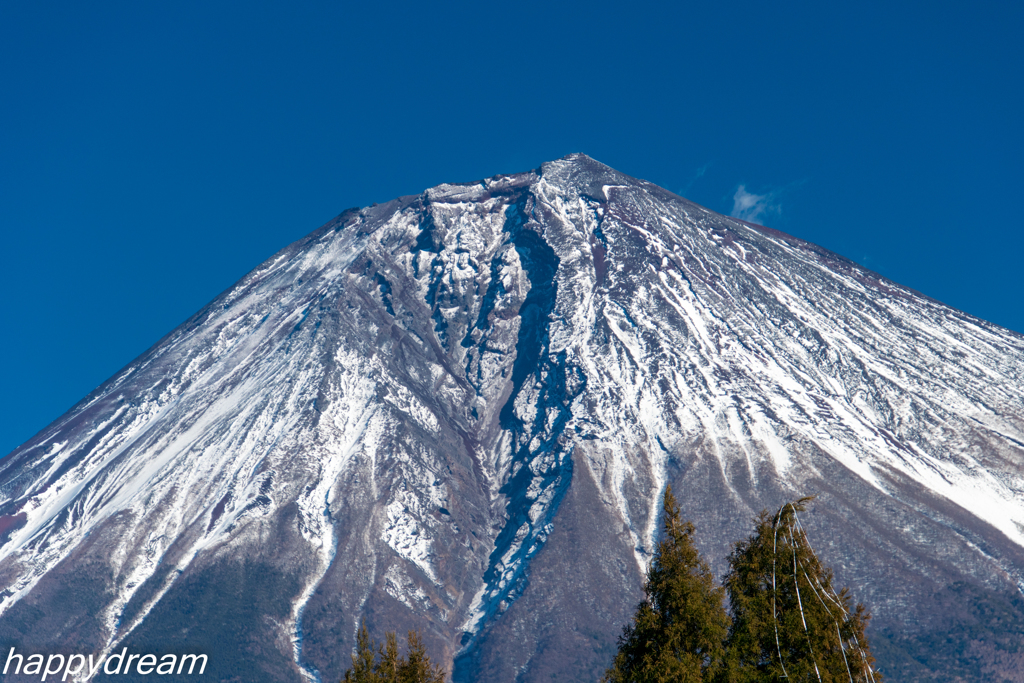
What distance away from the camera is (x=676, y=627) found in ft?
101

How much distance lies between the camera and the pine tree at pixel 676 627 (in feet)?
99.7

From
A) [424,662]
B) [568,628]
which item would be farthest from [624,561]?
[424,662]

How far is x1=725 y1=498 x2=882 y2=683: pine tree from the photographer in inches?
1155

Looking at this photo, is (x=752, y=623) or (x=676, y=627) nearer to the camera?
(x=676, y=627)

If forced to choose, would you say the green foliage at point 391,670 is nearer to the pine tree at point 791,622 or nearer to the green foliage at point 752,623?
the green foliage at point 752,623

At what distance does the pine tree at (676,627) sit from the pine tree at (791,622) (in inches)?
36.4

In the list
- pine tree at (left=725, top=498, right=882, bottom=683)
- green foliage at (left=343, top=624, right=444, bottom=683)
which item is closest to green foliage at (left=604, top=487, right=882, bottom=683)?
pine tree at (left=725, top=498, right=882, bottom=683)

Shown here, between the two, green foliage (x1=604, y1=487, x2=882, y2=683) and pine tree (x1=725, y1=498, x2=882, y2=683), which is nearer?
pine tree (x1=725, y1=498, x2=882, y2=683)

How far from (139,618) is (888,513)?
150 m

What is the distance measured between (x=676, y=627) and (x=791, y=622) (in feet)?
11.6

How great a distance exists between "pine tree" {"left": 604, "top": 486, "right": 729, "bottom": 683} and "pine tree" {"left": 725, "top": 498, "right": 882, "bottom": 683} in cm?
93

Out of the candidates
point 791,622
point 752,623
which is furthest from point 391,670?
point 791,622

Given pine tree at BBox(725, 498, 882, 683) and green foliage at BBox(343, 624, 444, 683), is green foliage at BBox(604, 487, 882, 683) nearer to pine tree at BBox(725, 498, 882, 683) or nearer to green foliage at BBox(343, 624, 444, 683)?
pine tree at BBox(725, 498, 882, 683)

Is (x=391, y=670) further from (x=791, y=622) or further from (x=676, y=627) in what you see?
(x=791, y=622)
